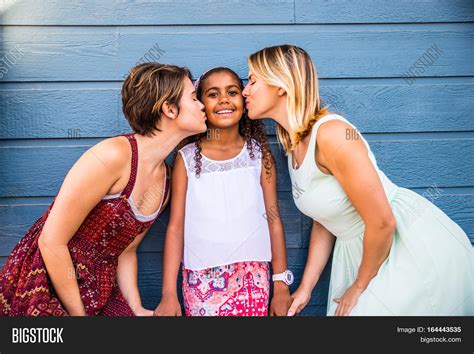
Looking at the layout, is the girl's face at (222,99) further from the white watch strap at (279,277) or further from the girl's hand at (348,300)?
the girl's hand at (348,300)

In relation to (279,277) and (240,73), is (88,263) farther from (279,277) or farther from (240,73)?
(240,73)

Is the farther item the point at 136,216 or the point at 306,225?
the point at 306,225

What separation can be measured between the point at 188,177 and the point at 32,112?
72 centimetres

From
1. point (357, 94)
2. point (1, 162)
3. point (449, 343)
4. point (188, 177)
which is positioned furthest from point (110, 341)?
point (357, 94)

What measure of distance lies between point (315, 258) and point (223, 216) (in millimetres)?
438

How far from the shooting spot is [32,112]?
2.13 metres

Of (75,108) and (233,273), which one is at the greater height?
(75,108)

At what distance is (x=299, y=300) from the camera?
6.90 ft

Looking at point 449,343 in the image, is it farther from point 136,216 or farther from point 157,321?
point 136,216

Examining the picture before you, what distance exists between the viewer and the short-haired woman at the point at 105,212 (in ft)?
5.72

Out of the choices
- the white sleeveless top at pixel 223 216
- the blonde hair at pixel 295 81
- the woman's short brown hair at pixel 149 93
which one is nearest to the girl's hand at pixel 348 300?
the white sleeveless top at pixel 223 216

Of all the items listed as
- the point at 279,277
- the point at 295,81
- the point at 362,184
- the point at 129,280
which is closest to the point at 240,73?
the point at 295,81

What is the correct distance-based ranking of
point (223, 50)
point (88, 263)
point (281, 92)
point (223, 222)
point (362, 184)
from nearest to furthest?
point (362, 184) < point (88, 263) < point (281, 92) < point (223, 222) < point (223, 50)

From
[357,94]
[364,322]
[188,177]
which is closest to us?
[364,322]
